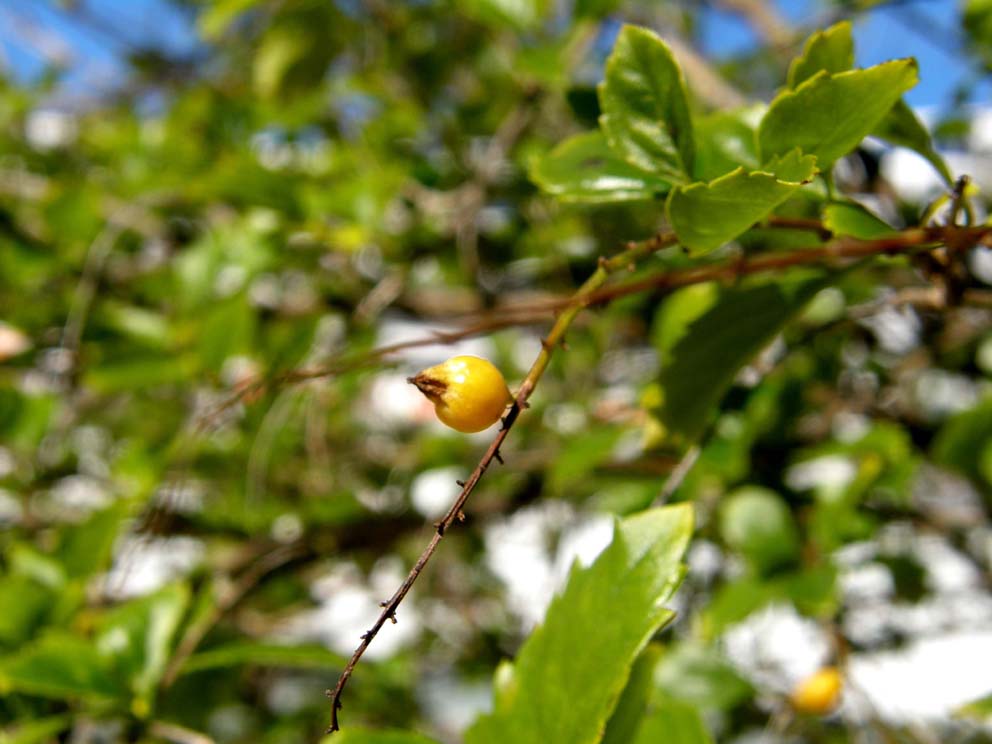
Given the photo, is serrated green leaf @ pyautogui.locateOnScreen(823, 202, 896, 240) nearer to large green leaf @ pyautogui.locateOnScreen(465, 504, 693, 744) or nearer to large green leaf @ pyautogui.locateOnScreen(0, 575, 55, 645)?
large green leaf @ pyautogui.locateOnScreen(465, 504, 693, 744)

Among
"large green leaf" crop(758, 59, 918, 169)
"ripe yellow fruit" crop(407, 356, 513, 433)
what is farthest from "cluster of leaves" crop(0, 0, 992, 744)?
"ripe yellow fruit" crop(407, 356, 513, 433)

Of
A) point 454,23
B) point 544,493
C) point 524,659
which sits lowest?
point 544,493

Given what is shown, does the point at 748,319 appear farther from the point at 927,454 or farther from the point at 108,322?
the point at 108,322

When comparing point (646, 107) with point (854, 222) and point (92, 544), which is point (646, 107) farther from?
point (92, 544)

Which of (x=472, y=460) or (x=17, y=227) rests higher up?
(x=17, y=227)

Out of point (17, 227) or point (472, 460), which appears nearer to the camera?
point (17, 227)

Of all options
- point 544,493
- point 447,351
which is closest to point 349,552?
point 544,493

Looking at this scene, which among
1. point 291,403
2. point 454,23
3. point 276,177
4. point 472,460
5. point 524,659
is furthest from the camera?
point 454,23
